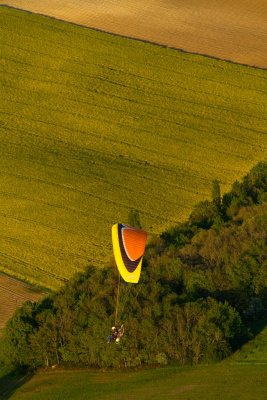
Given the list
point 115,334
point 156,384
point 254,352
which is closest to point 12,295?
point 115,334

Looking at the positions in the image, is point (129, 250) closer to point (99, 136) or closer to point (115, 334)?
point (115, 334)

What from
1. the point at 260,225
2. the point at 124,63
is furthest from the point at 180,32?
the point at 260,225

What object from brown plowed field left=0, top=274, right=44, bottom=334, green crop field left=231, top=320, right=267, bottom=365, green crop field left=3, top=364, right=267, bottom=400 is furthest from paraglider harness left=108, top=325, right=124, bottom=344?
brown plowed field left=0, top=274, right=44, bottom=334

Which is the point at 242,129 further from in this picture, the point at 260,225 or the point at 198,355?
the point at 198,355

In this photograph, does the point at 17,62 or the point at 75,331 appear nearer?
the point at 75,331

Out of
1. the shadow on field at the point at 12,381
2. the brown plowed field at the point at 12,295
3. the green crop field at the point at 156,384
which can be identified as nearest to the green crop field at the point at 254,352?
the green crop field at the point at 156,384
